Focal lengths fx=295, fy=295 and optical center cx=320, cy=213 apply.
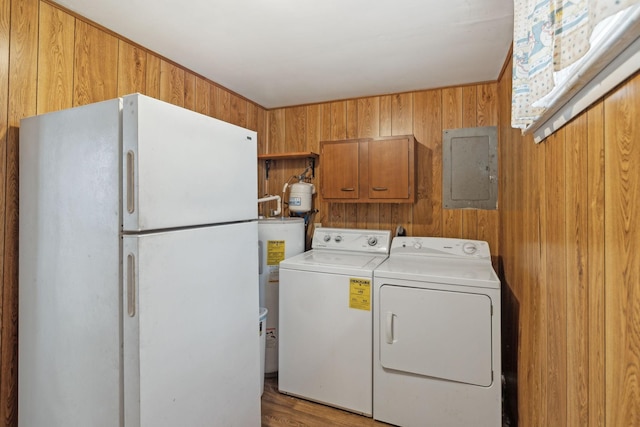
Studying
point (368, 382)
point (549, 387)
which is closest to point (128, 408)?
point (368, 382)

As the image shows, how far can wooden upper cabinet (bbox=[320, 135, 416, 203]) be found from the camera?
231 cm

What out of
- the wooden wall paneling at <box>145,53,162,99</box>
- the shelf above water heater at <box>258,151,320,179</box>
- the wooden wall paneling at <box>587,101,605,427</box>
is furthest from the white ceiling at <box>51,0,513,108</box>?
the wooden wall paneling at <box>587,101,605,427</box>

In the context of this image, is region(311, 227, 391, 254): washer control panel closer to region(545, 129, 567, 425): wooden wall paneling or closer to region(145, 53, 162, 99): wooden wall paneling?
region(545, 129, 567, 425): wooden wall paneling

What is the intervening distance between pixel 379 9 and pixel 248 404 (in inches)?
82.8

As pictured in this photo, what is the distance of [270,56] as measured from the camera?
6.34 ft

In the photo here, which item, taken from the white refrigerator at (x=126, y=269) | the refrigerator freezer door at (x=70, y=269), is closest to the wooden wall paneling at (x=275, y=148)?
the white refrigerator at (x=126, y=269)

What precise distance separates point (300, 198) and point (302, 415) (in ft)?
5.41

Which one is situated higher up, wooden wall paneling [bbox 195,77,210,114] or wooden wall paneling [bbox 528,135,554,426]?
wooden wall paneling [bbox 195,77,210,114]

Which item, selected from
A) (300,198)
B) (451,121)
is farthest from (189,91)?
(451,121)

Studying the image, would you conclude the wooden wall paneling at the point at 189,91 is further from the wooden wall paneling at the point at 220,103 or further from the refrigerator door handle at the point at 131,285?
the refrigerator door handle at the point at 131,285

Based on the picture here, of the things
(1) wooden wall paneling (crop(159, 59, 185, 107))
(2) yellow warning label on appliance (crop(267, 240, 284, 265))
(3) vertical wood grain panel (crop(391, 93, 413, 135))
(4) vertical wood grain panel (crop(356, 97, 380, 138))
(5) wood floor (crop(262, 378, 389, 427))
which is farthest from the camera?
(4) vertical wood grain panel (crop(356, 97, 380, 138))

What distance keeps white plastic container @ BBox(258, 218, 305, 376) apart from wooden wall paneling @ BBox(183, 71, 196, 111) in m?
1.01

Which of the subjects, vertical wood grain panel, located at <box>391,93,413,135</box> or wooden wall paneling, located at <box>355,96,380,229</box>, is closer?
vertical wood grain panel, located at <box>391,93,413,135</box>

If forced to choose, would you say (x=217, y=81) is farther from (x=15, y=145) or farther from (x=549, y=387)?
(x=549, y=387)
